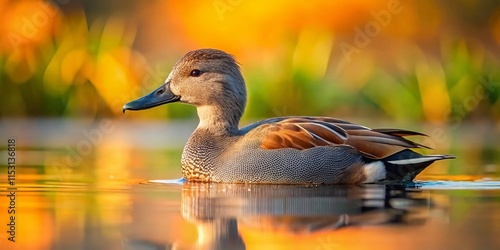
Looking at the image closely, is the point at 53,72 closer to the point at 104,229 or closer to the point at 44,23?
the point at 44,23

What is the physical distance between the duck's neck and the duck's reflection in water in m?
0.70

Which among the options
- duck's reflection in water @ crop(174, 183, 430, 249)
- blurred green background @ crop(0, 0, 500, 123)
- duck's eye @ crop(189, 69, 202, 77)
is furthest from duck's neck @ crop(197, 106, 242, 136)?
blurred green background @ crop(0, 0, 500, 123)

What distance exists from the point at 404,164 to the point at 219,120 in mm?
1564

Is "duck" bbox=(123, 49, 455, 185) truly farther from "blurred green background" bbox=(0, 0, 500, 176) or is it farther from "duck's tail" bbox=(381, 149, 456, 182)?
"blurred green background" bbox=(0, 0, 500, 176)

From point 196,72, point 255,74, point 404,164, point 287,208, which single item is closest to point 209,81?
point 196,72

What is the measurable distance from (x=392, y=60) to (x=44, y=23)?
7.21 metres

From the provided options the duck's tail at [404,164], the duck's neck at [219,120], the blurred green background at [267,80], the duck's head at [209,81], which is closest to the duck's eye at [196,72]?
the duck's head at [209,81]

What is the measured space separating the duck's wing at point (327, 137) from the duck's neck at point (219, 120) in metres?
0.47

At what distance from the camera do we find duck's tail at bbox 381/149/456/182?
8930 millimetres

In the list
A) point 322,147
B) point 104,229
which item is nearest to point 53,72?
point 322,147

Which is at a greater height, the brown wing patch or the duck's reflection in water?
the brown wing patch

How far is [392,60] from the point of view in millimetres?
23000

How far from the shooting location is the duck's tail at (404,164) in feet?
29.3

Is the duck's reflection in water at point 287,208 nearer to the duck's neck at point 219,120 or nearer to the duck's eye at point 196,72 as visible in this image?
the duck's neck at point 219,120
